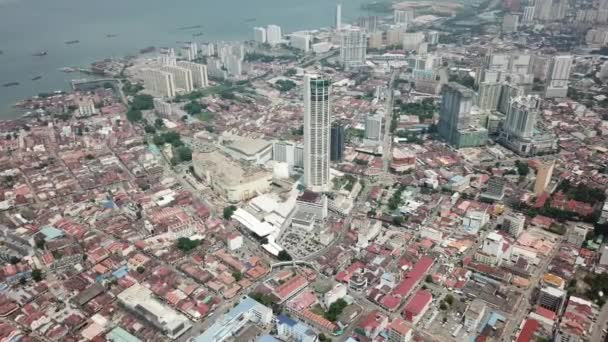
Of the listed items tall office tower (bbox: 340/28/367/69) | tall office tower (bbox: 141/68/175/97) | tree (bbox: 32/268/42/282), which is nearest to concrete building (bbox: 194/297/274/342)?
tree (bbox: 32/268/42/282)

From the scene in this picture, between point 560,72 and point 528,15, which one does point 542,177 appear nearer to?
point 560,72

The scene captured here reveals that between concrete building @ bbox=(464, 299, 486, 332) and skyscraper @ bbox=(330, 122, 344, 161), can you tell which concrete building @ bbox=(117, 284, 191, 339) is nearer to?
concrete building @ bbox=(464, 299, 486, 332)

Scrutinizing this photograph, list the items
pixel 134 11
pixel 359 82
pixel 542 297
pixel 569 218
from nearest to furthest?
pixel 542 297 → pixel 569 218 → pixel 359 82 → pixel 134 11

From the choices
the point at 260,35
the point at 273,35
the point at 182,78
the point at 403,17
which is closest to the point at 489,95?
the point at 182,78

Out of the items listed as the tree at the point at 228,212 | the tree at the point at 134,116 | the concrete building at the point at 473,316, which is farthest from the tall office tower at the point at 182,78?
the concrete building at the point at 473,316

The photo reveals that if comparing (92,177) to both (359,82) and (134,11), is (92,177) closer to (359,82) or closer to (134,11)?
(359,82)

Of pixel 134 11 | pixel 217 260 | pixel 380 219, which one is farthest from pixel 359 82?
pixel 134 11

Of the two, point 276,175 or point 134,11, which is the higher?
point 134,11
